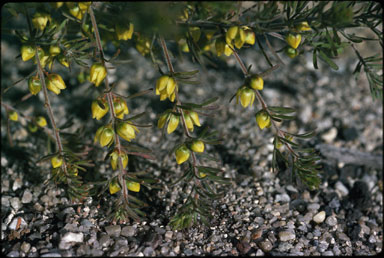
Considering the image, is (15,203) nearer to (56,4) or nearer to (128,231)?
(128,231)

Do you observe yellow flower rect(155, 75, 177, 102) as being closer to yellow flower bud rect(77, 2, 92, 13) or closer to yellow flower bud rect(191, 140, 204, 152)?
yellow flower bud rect(191, 140, 204, 152)

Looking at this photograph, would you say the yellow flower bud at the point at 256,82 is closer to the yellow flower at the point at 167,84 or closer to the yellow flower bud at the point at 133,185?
the yellow flower at the point at 167,84

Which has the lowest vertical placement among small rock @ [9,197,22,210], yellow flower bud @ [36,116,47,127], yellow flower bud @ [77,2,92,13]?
small rock @ [9,197,22,210]

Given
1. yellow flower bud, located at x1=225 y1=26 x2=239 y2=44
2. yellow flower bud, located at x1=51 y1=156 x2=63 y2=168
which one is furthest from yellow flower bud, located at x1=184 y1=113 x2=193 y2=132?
yellow flower bud, located at x1=51 y1=156 x2=63 y2=168

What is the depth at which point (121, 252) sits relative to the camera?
168 cm

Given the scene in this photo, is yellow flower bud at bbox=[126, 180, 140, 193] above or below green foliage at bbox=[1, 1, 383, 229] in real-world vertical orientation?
below

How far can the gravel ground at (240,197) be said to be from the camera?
175 cm

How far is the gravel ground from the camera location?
1748mm

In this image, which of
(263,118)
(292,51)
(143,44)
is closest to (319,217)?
(263,118)

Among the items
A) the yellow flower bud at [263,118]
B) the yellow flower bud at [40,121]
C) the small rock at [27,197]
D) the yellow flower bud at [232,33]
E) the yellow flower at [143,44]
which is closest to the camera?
the yellow flower bud at [232,33]

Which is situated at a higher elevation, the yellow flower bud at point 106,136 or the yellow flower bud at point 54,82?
the yellow flower bud at point 54,82

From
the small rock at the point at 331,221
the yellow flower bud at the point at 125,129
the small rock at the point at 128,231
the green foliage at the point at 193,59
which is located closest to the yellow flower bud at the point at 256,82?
the green foliage at the point at 193,59

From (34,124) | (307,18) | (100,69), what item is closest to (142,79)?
(34,124)

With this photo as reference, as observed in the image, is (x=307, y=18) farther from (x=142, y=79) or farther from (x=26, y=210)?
(x=142, y=79)
